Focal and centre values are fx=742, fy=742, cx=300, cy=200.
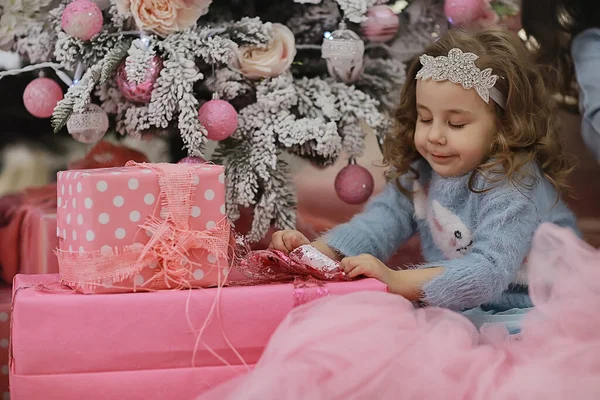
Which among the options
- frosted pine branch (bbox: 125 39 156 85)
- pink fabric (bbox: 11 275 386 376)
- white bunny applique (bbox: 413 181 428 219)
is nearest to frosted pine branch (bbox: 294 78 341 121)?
white bunny applique (bbox: 413 181 428 219)

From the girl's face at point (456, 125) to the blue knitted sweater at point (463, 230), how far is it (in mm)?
52

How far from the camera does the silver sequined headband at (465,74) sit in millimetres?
1532

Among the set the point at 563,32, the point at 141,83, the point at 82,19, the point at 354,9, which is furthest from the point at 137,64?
the point at 563,32

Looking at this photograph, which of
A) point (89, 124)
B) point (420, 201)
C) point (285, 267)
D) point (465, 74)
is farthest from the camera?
point (420, 201)

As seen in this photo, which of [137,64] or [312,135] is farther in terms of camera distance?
[312,135]

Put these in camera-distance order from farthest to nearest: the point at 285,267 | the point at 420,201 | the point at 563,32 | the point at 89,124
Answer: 1. the point at 563,32
2. the point at 420,201
3. the point at 89,124
4. the point at 285,267

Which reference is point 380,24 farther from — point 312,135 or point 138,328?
point 138,328

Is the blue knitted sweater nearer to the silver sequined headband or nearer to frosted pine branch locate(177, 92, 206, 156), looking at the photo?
the silver sequined headband

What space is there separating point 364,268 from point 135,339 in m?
0.44

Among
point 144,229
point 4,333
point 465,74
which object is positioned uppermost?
point 465,74

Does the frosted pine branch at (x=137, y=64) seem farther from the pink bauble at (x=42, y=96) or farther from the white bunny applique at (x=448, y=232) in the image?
the white bunny applique at (x=448, y=232)

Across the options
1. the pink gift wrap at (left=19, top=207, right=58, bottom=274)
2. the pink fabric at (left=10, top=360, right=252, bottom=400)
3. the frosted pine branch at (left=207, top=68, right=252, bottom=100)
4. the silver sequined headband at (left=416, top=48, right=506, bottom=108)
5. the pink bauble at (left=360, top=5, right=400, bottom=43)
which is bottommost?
the pink gift wrap at (left=19, top=207, right=58, bottom=274)

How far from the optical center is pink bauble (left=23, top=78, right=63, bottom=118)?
5.49 ft

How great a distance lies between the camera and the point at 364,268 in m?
1.38
